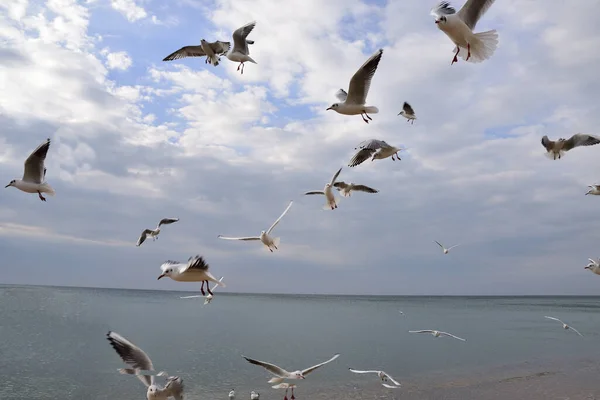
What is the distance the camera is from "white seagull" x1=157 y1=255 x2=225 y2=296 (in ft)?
22.6

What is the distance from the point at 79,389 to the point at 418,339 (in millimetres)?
21438

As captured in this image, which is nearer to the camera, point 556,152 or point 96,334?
point 556,152

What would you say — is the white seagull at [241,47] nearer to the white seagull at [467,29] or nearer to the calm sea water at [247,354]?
the white seagull at [467,29]

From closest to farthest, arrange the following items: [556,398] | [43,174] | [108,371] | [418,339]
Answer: [43,174], [556,398], [108,371], [418,339]

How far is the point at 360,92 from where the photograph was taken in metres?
10.1

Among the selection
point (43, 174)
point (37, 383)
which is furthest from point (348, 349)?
point (43, 174)

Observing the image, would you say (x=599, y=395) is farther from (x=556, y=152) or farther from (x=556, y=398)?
(x=556, y=152)

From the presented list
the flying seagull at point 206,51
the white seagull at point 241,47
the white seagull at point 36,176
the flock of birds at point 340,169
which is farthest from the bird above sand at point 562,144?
the white seagull at point 36,176

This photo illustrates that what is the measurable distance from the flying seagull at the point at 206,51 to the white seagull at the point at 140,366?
802 cm

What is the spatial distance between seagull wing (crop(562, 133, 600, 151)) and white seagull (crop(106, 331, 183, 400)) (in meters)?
10.3

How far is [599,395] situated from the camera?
15727 millimetres

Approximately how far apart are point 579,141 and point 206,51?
9.58 metres

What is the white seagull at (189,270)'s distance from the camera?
6895mm

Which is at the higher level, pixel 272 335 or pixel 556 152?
pixel 556 152
